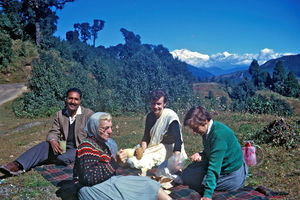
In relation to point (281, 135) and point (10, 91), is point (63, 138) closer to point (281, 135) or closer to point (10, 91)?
point (281, 135)

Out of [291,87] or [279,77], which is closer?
[291,87]

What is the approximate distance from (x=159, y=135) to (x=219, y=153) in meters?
1.57

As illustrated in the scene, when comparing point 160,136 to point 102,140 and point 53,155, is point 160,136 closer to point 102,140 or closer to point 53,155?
point 102,140

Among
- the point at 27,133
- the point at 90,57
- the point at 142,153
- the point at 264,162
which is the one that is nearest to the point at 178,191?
the point at 142,153

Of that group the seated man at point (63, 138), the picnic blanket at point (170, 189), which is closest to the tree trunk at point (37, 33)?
the seated man at point (63, 138)

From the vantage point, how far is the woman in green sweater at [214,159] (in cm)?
282

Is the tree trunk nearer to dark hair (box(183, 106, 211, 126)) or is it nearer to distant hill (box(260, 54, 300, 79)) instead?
dark hair (box(183, 106, 211, 126))

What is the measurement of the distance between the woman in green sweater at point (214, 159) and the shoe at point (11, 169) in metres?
2.86

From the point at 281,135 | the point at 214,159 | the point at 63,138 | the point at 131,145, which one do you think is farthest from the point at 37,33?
the point at 214,159

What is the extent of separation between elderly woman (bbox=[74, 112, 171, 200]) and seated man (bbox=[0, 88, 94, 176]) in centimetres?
196

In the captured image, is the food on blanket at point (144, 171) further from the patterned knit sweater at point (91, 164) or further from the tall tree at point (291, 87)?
the tall tree at point (291, 87)

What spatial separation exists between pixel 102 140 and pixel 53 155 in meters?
2.48

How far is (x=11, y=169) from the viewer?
14.0 feet

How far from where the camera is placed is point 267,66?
95.3 meters
